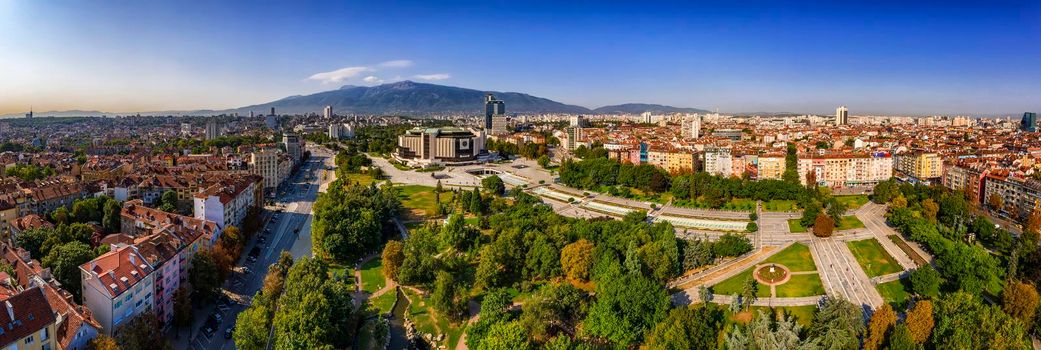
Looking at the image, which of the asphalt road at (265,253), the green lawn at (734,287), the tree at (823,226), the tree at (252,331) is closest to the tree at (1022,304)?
the green lawn at (734,287)

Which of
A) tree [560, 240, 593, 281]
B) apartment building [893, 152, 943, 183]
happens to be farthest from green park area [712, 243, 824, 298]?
apartment building [893, 152, 943, 183]

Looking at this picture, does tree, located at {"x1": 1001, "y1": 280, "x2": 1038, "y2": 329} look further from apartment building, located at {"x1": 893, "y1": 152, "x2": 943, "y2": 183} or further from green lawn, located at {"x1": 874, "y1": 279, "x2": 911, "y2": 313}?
apartment building, located at {"x1": 893, "y1": 152, "x2": 943, "y2": 183}

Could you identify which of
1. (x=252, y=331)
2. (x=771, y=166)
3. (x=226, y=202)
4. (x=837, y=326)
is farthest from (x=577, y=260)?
(x=771, y=166)

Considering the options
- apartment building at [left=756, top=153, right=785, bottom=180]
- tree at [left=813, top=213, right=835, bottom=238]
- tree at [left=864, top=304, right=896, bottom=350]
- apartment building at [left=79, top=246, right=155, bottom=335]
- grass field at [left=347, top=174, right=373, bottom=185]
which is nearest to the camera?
tree at [left=864, top=304, right=896, bottom=350]

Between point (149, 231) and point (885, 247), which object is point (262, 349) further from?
point (885, 247)

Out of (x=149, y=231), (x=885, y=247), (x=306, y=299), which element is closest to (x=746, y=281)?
(x=885, y=247)

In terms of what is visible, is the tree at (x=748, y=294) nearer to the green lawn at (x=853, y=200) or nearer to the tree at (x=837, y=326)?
the tree at (x=837, y=326)

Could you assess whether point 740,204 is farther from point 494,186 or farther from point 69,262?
point 69,262
